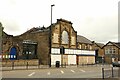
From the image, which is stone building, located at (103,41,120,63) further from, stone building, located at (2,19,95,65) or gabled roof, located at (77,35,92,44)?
stone building, located at (2,19,95,65)

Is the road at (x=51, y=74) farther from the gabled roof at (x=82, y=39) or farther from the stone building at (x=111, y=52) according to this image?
the stone building at (x=111, y=52)

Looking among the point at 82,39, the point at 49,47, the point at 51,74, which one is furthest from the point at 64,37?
the point at 51,74

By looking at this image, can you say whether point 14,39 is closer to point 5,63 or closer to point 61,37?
point 5,63

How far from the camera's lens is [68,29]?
62938 mm

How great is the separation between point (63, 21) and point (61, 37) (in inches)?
158

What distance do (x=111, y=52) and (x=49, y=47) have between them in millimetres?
41737

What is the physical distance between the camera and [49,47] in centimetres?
5550

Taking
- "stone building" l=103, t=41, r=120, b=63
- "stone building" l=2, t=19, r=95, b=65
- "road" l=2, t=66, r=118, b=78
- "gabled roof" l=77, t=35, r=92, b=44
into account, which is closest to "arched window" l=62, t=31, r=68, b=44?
"stone building" l=2, t=19, r=95, b=65

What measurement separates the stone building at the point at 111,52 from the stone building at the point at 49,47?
23.7 m

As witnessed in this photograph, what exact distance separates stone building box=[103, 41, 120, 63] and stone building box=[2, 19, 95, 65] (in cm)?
2366

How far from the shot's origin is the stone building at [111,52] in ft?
292

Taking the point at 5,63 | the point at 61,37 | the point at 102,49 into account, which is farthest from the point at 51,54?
the point at 102,49

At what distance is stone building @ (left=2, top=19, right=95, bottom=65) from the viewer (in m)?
49.7

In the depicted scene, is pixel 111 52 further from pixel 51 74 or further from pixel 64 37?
pixel 51 74
